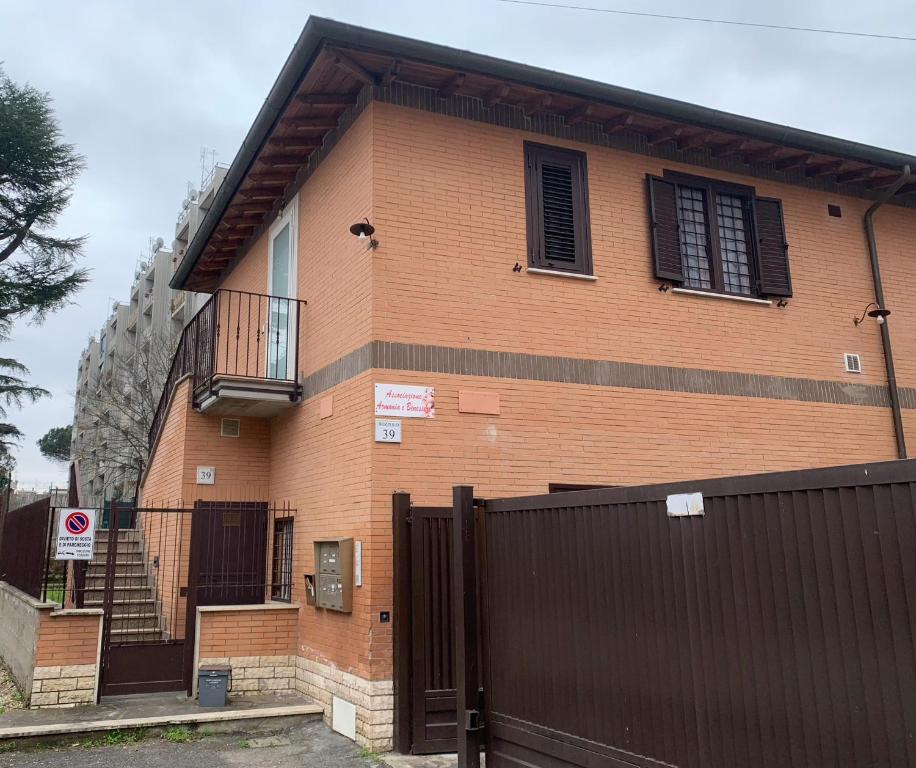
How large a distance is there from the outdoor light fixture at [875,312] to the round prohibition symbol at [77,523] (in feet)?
32.2

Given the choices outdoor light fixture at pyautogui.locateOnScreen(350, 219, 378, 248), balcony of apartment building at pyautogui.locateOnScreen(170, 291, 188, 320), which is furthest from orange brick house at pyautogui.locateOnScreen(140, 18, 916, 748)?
balcony of apartment building at pyautogui.locateOnScreen(170, 291, 188, 320)

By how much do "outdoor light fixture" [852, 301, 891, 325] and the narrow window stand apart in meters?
7.85

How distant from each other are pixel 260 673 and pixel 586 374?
4.99 m

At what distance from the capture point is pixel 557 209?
30.4 feet

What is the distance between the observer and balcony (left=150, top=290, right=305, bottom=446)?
31.7 feet

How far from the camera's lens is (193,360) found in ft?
37.5

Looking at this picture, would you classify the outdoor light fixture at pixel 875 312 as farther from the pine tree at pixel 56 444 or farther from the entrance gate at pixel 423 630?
the pine tree at pixel 56 444

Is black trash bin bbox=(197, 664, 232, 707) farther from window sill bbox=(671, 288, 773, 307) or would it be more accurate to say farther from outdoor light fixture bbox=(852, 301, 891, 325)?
outdoor light fixture bbox=(852, 301, 891, 325)

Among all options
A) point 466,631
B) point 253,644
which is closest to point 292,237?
point 253,644

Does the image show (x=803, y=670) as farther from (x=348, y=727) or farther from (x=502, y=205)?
(x=502, y=205)

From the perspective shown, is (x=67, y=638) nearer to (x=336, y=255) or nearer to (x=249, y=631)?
(x=249, y=631)

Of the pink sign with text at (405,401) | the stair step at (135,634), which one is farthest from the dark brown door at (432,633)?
the stair step at (135,634)

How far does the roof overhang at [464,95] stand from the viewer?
26.2 ft

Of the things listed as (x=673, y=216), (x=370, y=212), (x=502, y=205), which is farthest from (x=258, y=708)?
(x=673, y=216)
